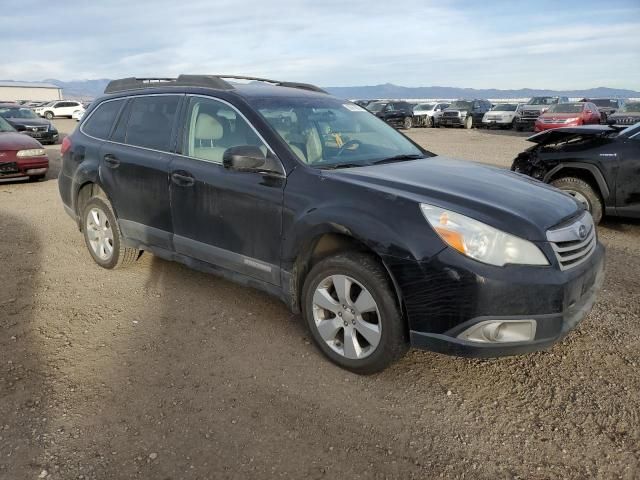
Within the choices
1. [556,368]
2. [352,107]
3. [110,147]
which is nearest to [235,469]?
[556,368]

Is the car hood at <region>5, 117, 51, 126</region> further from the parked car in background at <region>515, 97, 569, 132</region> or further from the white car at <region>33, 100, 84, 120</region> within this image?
the white car at <region>33, 100, 84, 120</region>

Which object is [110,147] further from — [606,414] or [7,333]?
[606,414]

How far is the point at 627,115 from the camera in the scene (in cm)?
2070

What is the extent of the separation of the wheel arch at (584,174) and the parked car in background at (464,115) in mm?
26038

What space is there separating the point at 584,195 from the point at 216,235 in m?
4.75

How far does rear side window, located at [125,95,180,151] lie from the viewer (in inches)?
169

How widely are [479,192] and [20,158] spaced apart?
9.83 metres

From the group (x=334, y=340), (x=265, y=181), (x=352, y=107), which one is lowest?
(x=334, y=340)

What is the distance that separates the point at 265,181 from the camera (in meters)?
3.50

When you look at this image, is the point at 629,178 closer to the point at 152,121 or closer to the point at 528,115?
the point at 152,121

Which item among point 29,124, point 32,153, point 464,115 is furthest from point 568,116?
point 29,124

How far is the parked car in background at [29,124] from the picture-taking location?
18.0 meters

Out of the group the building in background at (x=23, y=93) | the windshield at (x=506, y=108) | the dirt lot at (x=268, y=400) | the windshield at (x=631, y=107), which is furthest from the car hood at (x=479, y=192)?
the building in background at (x=23, y=93)

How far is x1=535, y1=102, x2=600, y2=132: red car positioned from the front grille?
19.6m
